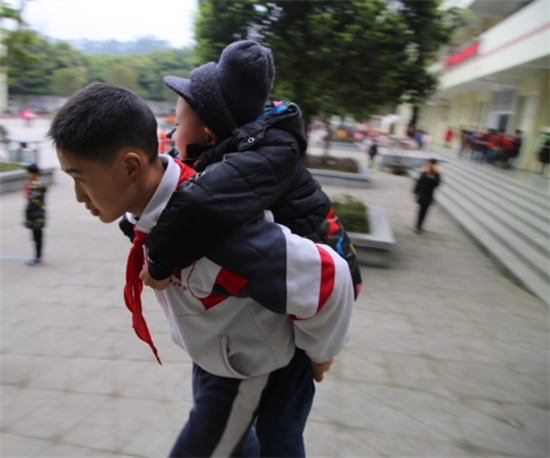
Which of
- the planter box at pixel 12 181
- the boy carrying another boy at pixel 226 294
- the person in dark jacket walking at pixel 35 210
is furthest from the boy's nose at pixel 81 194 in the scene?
the planter box at pixel 12 181

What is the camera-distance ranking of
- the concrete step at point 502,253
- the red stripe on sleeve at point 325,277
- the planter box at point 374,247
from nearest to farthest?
1. the red stripe on sleeve at point 325,277
2. the concrete step at point 502,253
3. the planter box at point 374,247

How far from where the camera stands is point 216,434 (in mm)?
1472

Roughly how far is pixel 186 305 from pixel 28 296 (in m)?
4.06

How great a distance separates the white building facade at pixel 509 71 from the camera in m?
13.5

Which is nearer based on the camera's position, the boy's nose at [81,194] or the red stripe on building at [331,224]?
the boy's nose at [81,194]

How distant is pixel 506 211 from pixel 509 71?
8.58m

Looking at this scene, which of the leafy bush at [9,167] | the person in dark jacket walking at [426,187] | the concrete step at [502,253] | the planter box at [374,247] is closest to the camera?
the concrete step at [502,253]

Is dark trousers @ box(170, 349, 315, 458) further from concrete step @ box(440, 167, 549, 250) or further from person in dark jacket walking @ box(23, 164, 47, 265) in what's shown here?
concrete step @ box(440, 167, 549, 250)

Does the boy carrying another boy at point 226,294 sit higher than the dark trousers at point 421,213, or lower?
higher

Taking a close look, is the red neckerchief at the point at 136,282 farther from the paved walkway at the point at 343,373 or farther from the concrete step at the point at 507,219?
the concrete step at the point at 507,219

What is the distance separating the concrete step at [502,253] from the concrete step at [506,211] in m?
0.41

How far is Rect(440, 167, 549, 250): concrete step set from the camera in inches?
313

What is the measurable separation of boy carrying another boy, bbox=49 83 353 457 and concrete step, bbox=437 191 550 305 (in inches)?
212

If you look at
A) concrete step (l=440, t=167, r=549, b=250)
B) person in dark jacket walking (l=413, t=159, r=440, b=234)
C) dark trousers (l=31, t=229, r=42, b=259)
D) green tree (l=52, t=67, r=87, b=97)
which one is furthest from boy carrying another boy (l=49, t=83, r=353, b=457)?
green tree (l=52, t=67, r=87, b=97)
